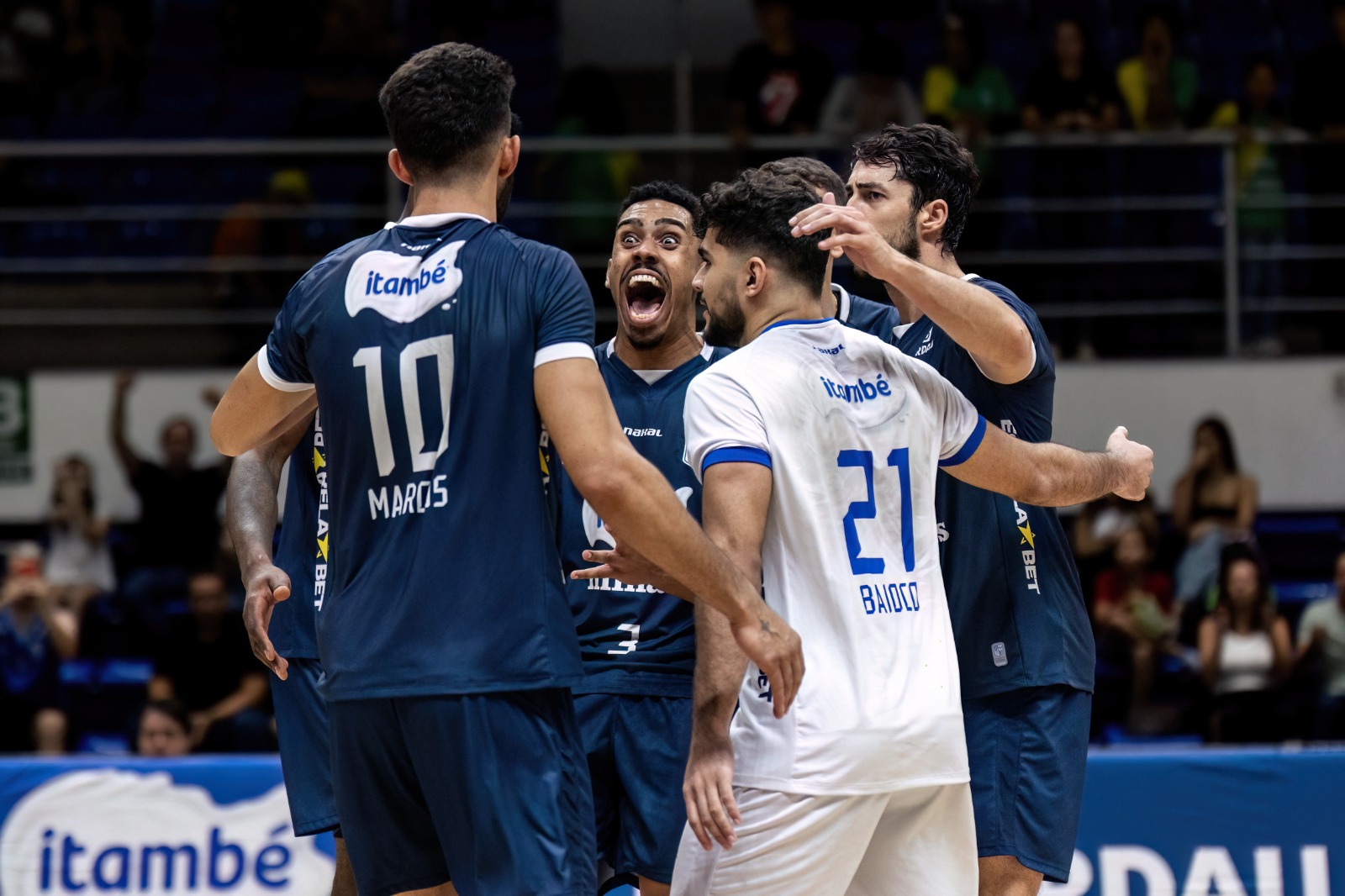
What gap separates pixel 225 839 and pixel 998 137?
7.26 meters

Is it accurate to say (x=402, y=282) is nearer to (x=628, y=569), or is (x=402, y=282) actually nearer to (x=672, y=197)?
(x=628, y=569)

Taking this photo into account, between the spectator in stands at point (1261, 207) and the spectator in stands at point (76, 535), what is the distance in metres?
8.15

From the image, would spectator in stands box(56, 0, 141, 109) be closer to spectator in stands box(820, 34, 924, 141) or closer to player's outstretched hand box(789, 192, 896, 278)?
spectator in stands box(820, 34, 924, 141)

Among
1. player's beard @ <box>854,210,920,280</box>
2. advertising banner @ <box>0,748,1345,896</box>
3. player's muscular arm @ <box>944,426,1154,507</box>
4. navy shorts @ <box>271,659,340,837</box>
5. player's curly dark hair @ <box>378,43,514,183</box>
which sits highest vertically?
player's curly dark hair @ <box>378,43,514,183</box>

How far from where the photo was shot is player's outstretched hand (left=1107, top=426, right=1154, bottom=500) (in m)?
4.14

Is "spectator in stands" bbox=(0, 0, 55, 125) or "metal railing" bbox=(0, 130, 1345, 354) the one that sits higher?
"spectator in stands" bbox=(0, 0, 55, 125)

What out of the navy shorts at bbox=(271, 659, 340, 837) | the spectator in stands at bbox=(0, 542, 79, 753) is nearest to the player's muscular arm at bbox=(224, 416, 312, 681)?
the navy shorts at bbox=(271, 659, 340, 837)

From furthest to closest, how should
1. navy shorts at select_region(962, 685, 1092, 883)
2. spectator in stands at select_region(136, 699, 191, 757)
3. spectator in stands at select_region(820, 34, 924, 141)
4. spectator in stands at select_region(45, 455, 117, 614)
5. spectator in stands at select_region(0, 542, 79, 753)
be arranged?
spectator in stands at select_region(820, 34, 924, 141)
spectator in stands at select_region(45, 455, 117, 614)
spectator in stands at select_region(0, 542, 79, 753)
spectator in stands at select_region(136, 699, 191, 757)
navy shorts at select_region(962, 685, 1092, 883)

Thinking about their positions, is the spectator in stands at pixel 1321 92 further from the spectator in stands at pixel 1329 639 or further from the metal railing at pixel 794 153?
the spectator in stands at pixel 1329 639

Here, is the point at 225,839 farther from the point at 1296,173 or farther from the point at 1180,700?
the point at 1296,173

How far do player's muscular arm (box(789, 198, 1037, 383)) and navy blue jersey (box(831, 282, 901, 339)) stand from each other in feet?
2.47

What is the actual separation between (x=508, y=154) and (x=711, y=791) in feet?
4.78

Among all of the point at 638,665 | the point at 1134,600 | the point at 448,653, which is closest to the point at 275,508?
the point at 638,665

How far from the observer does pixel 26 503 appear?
11.8 metres
